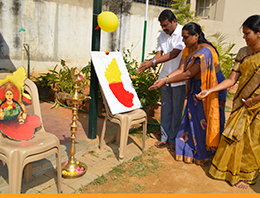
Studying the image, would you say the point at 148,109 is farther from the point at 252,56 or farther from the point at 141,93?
the point at 252,56

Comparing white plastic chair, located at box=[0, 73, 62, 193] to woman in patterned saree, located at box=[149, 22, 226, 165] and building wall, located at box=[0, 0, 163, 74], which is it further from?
building wall, located at box=[0, 0, 163, 74]

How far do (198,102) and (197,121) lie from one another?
260mm

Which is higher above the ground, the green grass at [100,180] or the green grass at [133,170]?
the green grass at [100,180]

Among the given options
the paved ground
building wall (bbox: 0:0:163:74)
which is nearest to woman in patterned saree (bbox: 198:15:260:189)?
the paved ground

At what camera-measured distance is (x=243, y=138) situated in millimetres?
2750

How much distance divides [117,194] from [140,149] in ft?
3.87

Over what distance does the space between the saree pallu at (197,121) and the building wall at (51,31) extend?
13.3ft

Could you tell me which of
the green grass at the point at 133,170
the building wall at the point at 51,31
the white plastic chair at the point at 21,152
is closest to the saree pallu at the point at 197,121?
the green grass at the point at 133,170

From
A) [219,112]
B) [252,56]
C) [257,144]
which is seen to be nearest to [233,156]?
[257,144]

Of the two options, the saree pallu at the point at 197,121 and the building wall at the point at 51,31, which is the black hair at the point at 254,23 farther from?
the building wall at the point at 51,31

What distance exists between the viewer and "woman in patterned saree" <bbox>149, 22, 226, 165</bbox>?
2996 mm

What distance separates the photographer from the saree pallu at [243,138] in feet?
8.63

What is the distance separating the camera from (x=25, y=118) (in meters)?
2.31

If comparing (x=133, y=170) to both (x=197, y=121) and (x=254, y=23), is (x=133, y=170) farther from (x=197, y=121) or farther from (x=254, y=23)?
(x=254, y=23)
